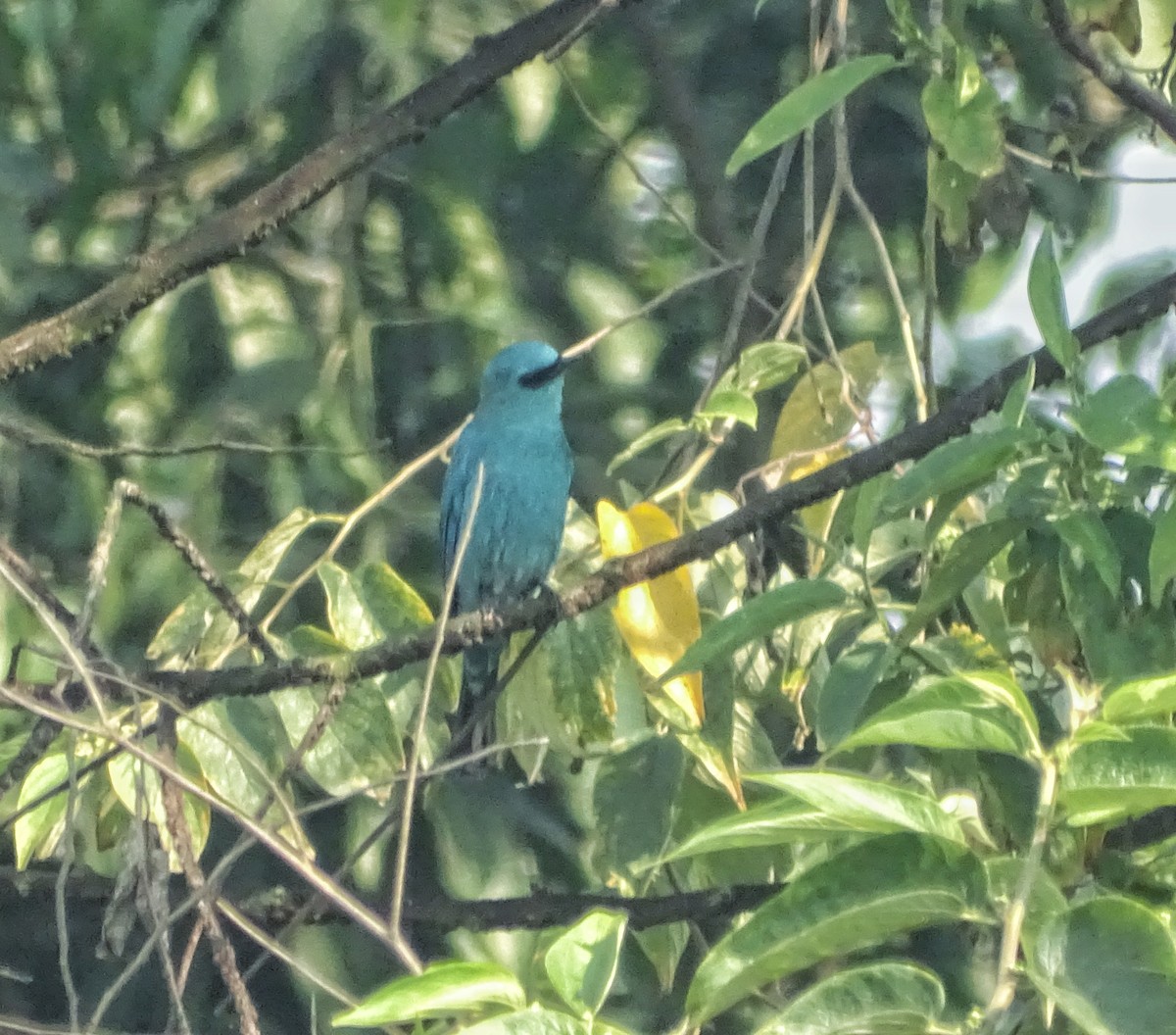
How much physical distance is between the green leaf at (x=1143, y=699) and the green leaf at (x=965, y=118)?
957 mm

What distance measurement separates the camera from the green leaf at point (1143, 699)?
124 centimetres

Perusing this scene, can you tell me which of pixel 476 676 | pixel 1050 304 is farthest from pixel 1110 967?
pixel 476 676

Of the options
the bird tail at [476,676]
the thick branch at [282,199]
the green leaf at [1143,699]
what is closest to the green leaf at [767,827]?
the green leaf at [1143,699]

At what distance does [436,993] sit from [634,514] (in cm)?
109

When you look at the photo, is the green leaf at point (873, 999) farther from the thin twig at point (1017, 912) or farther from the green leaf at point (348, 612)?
Result: the green leaf at point (348, 612)

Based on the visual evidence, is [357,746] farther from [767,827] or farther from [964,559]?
[767,827]

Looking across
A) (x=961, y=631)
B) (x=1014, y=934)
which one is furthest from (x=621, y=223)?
(x=1014, y=934)

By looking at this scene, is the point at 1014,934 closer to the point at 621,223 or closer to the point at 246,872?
the point at 246,872

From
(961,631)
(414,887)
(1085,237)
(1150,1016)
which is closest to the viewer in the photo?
(1150,1016)

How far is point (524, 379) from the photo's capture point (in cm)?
392

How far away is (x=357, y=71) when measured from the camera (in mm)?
3340

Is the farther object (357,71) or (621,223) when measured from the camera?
(621,223)

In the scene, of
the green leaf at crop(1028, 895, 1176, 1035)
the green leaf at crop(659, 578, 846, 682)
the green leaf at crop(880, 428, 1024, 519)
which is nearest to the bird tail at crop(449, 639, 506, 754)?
the green leaf at crop(659, 578, 846, 682)

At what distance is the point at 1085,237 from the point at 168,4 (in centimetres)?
197
